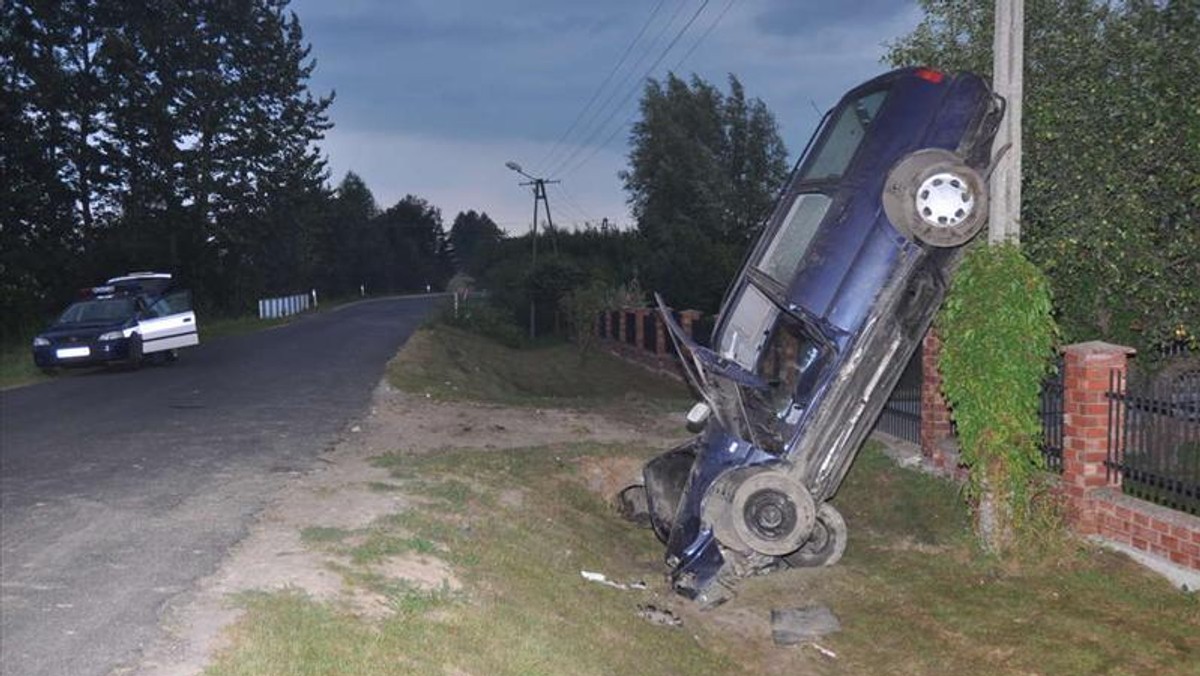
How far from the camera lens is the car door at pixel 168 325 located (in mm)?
19750

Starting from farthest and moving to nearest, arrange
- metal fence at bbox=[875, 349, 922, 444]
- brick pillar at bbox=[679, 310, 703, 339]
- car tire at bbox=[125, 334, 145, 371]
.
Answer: brick pillar at bbox=[679, 310, 703, 339]
car tire at bbox=[125, 334, 145, 371]
metal fence at bbox=[875, 349, 922, 444]

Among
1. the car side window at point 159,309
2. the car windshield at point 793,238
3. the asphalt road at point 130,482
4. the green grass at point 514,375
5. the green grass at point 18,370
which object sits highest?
the car windshield at point 793,238

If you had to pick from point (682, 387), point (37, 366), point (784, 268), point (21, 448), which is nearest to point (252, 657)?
point (784, 268)

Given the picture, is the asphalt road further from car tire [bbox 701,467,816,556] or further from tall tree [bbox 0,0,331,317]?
tall tree [bbox 0,0,331,317]

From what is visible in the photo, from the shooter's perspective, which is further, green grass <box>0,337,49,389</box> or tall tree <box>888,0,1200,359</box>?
green grass <box>0,337,49,389</box>

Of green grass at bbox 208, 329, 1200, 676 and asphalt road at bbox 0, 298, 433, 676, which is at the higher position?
asphalt road at bbox 0, 298, 433, 676

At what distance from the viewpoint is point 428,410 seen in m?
14.7

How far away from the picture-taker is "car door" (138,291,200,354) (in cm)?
1975

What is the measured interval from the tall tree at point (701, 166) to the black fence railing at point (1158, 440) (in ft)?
104

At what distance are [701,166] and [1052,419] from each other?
116ft

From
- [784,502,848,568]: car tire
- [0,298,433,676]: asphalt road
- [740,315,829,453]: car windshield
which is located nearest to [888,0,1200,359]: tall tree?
[740,315,829,453]: car windshield

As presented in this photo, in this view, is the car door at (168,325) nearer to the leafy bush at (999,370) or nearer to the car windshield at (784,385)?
the car windshield at (784,385)

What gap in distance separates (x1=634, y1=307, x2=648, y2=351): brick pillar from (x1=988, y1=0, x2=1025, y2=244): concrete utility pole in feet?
63.6

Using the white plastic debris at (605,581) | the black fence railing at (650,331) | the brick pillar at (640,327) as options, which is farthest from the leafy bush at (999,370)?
the brick pillar at (640,327)
